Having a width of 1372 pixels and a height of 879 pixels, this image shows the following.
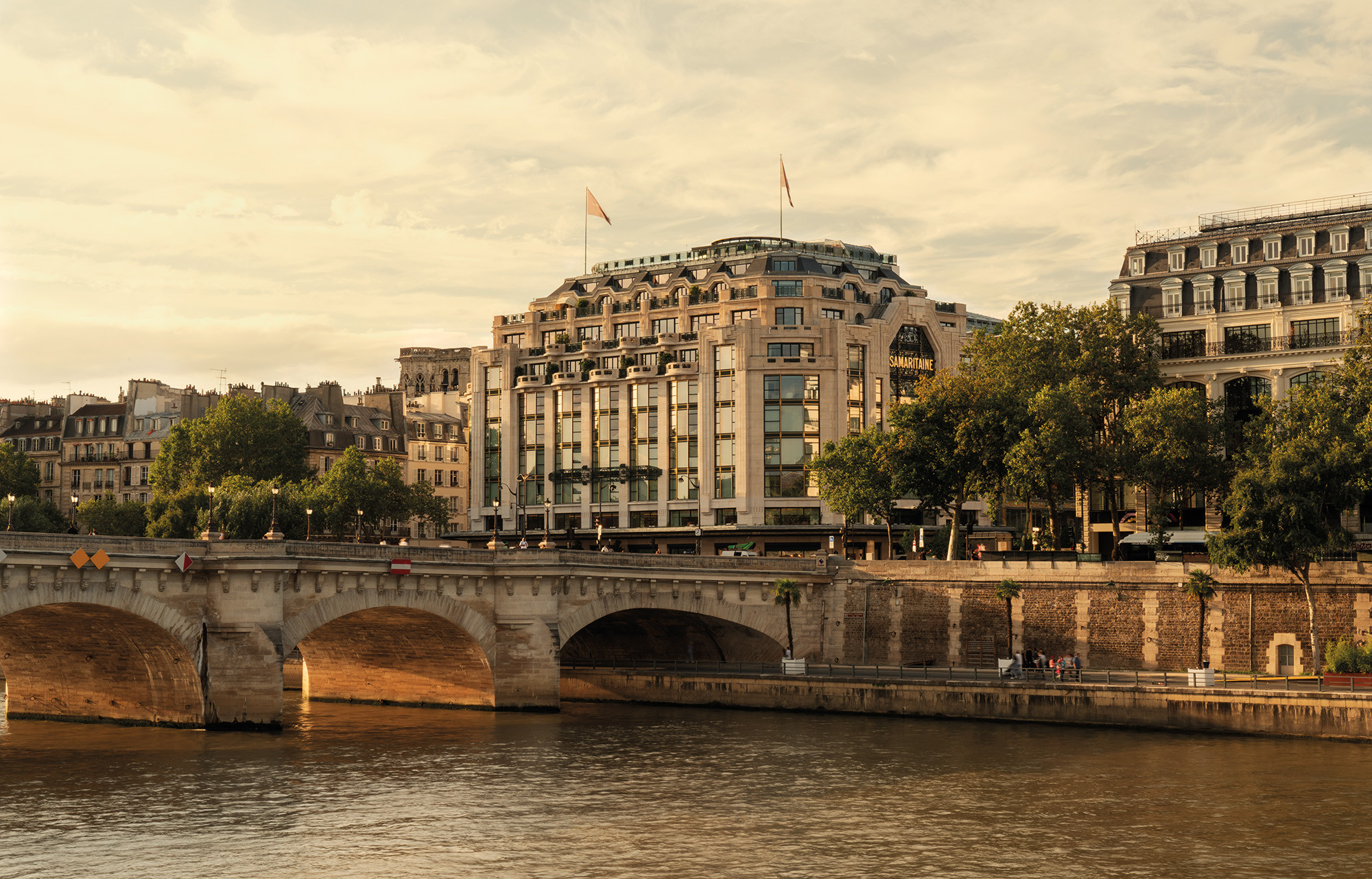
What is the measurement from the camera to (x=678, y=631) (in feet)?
299

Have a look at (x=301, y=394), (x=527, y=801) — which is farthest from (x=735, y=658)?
(x=301, y=394)

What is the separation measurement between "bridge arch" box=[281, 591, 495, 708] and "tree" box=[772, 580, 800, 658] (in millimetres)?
18479

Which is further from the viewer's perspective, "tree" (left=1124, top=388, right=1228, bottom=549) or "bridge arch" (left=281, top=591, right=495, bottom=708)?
"tree" (left=1124, top=388, right=1228, bottom=549)

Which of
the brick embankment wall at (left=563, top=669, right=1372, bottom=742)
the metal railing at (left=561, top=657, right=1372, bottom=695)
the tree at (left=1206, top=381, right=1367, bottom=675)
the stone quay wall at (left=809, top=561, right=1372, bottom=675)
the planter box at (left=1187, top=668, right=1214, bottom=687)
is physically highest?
the tree at (left=1206, top=381, right=1367, bottom=675)

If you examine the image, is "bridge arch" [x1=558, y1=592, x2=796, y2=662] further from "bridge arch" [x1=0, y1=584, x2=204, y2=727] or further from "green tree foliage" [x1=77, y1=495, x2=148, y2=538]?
"green tree foliage" [x1=77, y1=495, x2=148, y2=538]

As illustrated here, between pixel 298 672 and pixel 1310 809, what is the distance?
59596 mm

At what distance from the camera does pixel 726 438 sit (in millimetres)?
125562

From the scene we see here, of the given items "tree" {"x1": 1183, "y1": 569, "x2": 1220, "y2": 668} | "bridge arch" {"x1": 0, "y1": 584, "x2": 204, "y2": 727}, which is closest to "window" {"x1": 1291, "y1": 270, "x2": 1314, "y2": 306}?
"tree" {"x1": 1183, "y1": 569, "x2": 1220, "y2": 668}

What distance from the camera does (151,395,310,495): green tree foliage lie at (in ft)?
447

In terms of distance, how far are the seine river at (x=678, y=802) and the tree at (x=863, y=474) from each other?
3059 cm

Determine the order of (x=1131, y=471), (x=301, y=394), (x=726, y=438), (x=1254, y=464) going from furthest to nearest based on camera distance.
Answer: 1. (x=301, y=394)
2. (x=726, y=438)
3. (x=1131, y=471)
4. (x=1254, y=464)

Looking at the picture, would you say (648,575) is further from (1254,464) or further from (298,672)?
(1254,464)

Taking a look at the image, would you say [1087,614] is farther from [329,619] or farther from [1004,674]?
[329,619]

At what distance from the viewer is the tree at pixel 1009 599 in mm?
85250
